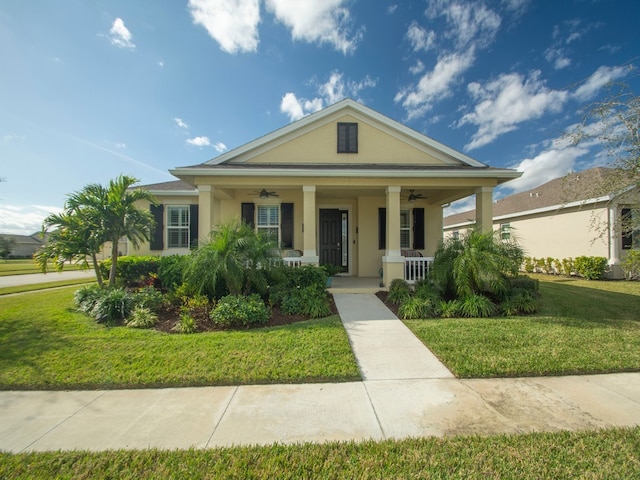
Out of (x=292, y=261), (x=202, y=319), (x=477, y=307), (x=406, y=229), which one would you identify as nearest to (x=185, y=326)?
(x=202, y=319)

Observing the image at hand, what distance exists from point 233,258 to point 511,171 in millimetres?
8194

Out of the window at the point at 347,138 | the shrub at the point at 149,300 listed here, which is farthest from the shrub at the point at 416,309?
the window at the point at 347,138

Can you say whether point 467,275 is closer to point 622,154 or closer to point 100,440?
point 622,154

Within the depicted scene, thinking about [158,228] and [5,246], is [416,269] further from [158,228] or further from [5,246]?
[5,246]

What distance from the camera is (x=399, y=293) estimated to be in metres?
6.89

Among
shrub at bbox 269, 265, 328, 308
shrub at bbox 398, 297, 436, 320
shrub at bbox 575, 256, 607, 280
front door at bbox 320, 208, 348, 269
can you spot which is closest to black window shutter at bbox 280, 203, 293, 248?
front door at bbox 320, 208, 348, 269

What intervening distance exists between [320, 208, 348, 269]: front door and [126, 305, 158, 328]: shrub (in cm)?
646

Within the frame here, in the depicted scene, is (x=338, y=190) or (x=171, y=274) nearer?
(x=171, y=274)

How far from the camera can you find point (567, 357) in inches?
153

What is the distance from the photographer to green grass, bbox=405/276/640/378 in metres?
3.63

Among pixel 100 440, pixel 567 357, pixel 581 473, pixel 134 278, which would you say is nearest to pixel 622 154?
pixel 567 357

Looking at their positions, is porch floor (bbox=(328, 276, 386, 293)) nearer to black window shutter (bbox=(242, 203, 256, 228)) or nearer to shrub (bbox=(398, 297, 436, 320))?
shrub (bbox=(398, 297, 436, 320))

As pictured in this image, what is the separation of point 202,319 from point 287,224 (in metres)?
5.28

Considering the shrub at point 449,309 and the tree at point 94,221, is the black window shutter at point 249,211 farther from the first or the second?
the shrub at point 449,309
